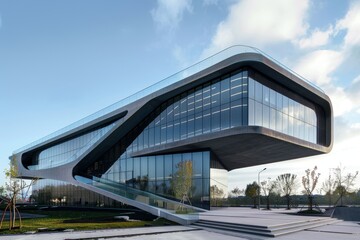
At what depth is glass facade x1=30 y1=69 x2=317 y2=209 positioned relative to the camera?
104 ft

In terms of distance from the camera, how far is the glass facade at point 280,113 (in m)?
31.4

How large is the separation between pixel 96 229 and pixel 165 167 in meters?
19.3

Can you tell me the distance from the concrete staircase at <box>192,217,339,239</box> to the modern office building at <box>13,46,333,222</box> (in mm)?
3684

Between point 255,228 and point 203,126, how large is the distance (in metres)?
15.5

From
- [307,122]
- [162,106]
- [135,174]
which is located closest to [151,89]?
[162,106]

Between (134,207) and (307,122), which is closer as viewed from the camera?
(134,207)

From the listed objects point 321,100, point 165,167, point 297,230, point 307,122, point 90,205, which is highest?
point 321,100

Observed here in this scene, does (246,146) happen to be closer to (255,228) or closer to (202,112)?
(202,112)

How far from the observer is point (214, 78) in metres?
33.8

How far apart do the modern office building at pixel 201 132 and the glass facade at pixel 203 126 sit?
0.34ft

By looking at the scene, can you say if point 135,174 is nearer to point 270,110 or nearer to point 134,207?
point 134,207

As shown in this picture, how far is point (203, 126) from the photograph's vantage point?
3431cm

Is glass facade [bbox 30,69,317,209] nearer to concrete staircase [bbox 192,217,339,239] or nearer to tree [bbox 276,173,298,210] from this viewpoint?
concrete staircase [bbox 192,217,339,239]

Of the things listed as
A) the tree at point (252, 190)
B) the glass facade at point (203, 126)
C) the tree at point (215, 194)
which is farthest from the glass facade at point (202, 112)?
the tree at point (252, 190)
